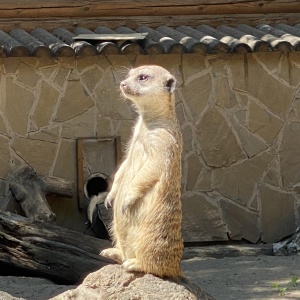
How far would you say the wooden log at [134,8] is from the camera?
978 centimetres

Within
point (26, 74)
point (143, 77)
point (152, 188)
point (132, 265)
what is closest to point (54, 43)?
point (26, 74)

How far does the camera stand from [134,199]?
563 centimetres

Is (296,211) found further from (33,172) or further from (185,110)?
(33,172)

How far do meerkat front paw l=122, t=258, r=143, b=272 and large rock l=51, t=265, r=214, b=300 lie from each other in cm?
2

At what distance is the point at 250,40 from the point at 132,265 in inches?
170

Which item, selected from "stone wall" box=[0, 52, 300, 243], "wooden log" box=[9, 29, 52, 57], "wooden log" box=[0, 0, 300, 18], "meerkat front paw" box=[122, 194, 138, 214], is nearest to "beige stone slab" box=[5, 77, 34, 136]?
"stone wall" box=[0, 52, 300, 243]

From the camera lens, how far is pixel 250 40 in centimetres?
950

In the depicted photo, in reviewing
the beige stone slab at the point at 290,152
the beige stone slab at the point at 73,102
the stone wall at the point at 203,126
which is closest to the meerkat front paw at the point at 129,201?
the stone wall at the point at 203,126

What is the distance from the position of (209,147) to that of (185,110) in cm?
41

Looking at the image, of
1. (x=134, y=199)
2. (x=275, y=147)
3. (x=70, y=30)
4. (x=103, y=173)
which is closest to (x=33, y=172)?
(x=103, y=173)

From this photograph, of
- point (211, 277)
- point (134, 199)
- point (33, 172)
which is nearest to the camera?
point (134, 199)

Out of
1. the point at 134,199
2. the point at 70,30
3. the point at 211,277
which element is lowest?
the point at 211,277

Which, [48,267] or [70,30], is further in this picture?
[70,30]

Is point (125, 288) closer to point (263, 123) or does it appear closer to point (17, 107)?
point (17, 107)
